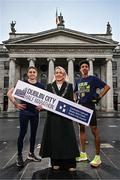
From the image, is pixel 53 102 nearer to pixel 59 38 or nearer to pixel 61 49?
pixel 61 49

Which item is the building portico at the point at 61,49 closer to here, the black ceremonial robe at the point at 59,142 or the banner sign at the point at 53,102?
the banner sign at the point at 53,102

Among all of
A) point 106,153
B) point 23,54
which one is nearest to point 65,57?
point 23,54

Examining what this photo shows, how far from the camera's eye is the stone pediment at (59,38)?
51125 millimetres

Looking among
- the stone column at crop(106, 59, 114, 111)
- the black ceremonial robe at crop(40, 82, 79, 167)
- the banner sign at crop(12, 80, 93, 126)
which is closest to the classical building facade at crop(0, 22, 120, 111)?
the stone column at crop(106, 59, 114, 111)

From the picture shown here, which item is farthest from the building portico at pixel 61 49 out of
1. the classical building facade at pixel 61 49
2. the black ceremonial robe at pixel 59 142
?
the black ceremonial robe at pixel 59 142

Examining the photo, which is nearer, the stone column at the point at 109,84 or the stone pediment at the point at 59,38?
the stone pediment at the point at 59,38

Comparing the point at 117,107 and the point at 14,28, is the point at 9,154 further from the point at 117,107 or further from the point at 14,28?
the point at 117,107

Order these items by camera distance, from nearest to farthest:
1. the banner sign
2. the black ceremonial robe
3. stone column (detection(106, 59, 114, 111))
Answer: the black ceremonial robe → the banner sign → stone column (detection(106, 59, 114, 111))

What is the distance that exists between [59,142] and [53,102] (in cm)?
88

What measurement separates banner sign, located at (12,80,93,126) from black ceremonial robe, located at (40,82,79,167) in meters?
0.15

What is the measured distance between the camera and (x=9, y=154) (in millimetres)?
8203

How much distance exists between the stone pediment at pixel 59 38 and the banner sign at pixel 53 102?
45746 mm

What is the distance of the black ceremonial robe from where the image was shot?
5641mm

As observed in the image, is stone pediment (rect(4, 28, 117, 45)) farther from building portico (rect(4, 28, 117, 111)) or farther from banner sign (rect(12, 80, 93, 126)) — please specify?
banner sign (rect(12, 80, 93, 126))
